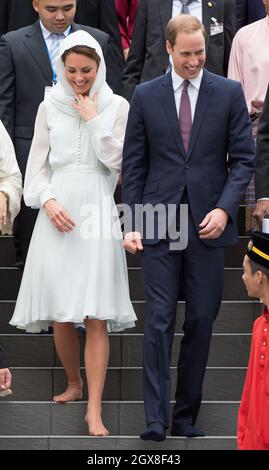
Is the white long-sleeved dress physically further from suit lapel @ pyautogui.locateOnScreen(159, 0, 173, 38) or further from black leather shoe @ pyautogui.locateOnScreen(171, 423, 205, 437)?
suit lapel @ pyautogui.locateOnScreen(159, 0, 173, 38)

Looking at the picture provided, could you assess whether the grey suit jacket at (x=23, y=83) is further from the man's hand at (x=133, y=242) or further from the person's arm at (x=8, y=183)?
the man's hand at (x=133, y=242)

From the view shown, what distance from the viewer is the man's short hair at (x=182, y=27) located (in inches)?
411

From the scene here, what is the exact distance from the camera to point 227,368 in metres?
11.4

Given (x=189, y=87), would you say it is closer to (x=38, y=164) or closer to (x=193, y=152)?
(x=193, y=152)

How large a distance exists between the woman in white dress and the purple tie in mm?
474

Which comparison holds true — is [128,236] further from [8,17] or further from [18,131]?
[8,17]

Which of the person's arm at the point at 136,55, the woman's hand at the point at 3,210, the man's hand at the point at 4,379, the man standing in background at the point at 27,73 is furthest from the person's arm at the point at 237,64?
the man's hand at the point at 4,379

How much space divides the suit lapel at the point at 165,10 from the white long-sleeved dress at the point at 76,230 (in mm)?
1605

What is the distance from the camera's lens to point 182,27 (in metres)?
10.5

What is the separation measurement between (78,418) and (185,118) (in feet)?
6.31

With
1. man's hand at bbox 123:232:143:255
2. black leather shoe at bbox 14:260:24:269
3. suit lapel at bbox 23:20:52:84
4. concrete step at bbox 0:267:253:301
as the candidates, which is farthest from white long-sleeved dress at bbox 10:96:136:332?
black leather shoe at bbox 14:260:24:269

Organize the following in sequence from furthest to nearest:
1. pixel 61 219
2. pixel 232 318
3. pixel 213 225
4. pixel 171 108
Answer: pixel 232 318 < pixel 61 219 < pixel 171 108 < pixel 213 225

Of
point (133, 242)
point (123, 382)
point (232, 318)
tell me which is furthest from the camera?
point (232, 318)

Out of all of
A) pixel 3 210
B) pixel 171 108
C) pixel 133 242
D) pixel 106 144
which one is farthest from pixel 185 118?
pixel 3 210
